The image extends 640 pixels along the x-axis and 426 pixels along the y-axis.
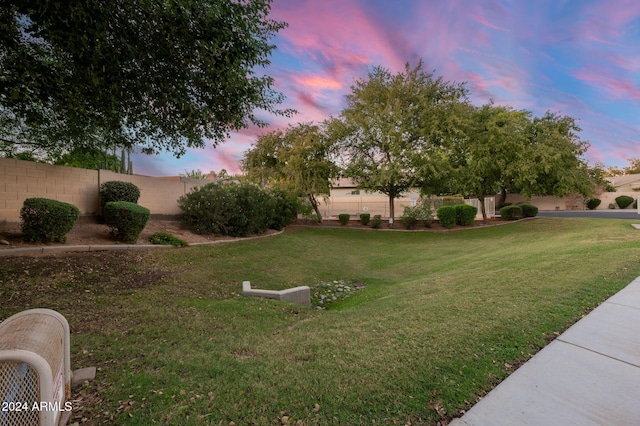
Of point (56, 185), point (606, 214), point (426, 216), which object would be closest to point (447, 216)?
point (426, 216)

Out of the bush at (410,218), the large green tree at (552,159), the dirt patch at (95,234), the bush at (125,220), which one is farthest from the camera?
the bush at (410,218)

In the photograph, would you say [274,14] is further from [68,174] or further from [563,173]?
[563,173]

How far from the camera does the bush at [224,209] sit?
437 inches

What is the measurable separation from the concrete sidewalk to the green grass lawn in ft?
0.43

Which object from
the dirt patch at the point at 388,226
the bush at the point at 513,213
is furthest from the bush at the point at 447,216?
the bush at the point at 513,213

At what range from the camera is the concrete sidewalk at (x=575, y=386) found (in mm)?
2096

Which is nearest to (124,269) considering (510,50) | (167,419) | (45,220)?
(45,220)

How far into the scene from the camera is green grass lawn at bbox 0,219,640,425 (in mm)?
2293

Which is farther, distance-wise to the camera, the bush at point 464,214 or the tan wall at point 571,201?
the tan wall at point 571,201

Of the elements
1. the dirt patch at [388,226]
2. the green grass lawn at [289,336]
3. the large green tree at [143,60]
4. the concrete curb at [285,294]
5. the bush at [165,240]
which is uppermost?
the large green tree at [143,60]

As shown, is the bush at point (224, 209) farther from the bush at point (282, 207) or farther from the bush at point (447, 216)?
the bush at point (447, 216)

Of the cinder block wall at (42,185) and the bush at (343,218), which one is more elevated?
the cinder block wall at (42,185)

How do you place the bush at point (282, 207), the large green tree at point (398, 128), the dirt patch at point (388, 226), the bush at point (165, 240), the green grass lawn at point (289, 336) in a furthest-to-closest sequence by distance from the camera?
the dirt patch at point (388, 226), the large green tree at point (398, 128), the bush at point (282, 207), the bush at point (165, 240), the green grass lawn at point (289, 336)

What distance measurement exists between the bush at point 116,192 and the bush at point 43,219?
8.76ft
